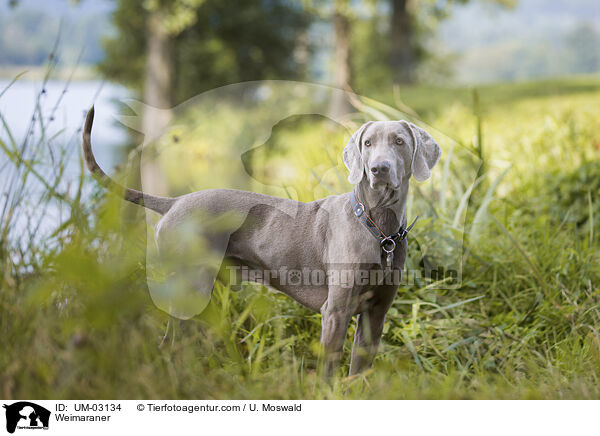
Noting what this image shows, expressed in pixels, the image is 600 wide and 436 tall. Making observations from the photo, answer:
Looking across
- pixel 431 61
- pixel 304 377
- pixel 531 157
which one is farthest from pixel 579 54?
pixel 304 377

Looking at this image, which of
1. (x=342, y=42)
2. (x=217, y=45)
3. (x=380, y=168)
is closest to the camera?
(x=380, y=168)

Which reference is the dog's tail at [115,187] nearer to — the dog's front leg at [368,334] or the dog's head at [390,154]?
the dog's head at [390,154]

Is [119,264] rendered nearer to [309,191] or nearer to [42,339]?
[42,339]

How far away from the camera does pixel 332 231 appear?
206 cm

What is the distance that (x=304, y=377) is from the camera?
7.32 feet

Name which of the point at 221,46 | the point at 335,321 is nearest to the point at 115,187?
the point at 335,321

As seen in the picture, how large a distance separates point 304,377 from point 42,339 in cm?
99

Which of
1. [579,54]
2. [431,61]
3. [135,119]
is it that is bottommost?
[135,119]

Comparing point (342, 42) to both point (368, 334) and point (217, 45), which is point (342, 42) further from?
point (368, 334)

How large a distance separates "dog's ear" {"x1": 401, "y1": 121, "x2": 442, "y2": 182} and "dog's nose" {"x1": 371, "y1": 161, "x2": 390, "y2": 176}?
0.52 feet

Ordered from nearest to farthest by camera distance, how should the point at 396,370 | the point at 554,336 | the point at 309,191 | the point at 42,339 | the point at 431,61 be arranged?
1. the point at 42,339
2. the point at 396,370
3. the point at 554,336
4. the point at 309,191
5. the point at 431,61
